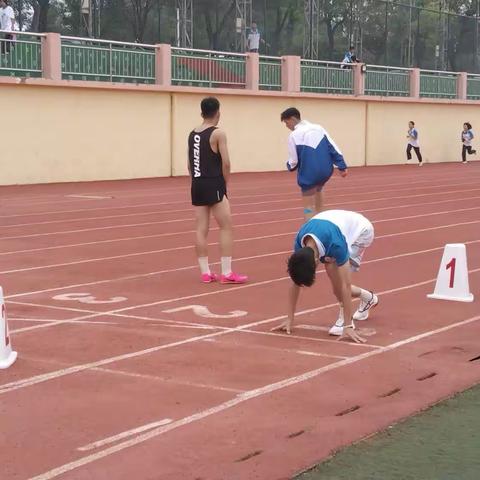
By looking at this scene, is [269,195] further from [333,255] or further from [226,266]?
[333,255]

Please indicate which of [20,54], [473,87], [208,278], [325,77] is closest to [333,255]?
[208,278]

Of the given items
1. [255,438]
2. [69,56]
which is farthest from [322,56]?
[255,438]

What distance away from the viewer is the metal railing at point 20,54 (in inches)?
1034

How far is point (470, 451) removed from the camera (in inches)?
202

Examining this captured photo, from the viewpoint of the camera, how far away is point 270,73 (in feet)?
117

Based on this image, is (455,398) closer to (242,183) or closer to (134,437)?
(134,437)

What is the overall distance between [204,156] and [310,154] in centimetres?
207

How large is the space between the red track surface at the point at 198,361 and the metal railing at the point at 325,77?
77.3 ft

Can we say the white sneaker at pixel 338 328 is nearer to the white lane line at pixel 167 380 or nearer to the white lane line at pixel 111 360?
the white lane line at pixel 111 360

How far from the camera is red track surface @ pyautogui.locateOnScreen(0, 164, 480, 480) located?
5156 mm

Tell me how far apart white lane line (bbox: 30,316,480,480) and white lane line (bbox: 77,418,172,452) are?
0.05 m

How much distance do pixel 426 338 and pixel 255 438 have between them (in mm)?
2864

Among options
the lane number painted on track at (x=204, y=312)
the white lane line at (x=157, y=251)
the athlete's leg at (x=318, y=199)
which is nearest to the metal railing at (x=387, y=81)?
the white lane line at (x=157, y=251)

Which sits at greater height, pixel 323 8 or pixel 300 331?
pixel 323 8
